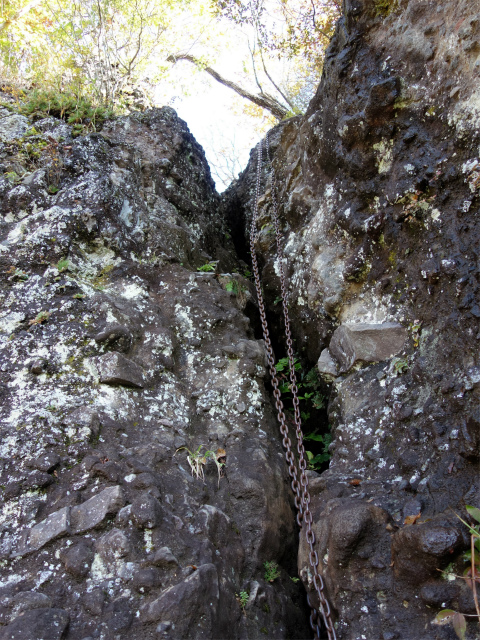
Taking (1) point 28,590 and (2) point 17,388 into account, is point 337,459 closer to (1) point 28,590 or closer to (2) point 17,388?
(1) point 28,590

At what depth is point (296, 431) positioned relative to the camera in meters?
4.21

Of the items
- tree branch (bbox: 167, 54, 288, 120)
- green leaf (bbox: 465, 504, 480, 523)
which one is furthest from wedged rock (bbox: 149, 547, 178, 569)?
tree branch (bbox: 167, 54, 288, 120)

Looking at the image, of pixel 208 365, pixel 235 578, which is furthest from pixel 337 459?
pixel 208 365

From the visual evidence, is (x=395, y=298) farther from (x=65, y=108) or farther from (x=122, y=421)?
(x=65, y=108)

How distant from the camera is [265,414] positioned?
4.80m

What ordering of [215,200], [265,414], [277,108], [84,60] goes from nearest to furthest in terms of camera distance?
[265,414] → [84,60] → [215,200] → [277,108]

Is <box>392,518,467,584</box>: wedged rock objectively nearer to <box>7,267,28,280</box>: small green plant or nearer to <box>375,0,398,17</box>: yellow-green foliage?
<box>7,267,28,280</box>: small green plant

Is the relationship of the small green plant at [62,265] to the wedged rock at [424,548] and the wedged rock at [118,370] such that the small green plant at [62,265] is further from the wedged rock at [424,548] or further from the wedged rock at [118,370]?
the wedged rock at [424,548]

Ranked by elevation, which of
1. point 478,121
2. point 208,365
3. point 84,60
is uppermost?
point 84,60

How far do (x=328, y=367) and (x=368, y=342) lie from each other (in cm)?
60

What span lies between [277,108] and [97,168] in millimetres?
6600

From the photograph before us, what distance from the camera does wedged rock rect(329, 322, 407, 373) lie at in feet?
13.4

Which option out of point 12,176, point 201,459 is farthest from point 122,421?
point 12,176

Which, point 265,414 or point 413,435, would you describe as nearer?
point 413,435
